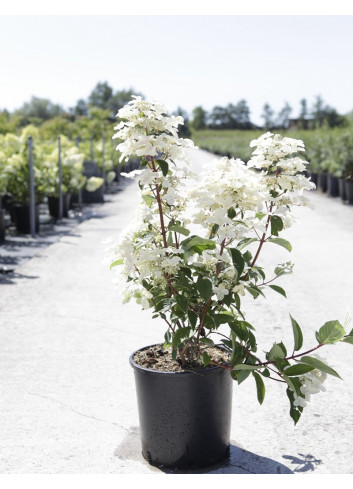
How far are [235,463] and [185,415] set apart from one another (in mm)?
378

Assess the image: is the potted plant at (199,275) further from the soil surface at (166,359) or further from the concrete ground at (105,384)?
the concrete ground at (105,384)

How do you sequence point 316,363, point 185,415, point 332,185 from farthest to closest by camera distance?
1. point 332,185
2. point 185,415
3. point 316,363

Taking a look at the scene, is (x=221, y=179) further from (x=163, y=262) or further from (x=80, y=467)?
(x=80, y=467)

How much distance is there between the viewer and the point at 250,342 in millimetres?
2809

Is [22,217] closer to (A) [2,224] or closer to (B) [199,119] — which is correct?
(A) [2,224]

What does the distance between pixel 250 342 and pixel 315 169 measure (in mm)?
17527

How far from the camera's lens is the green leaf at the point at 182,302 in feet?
8.84

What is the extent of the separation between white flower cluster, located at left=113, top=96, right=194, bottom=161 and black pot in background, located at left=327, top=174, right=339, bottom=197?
1527 cm

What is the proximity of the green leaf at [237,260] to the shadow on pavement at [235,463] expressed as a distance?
3.12ft

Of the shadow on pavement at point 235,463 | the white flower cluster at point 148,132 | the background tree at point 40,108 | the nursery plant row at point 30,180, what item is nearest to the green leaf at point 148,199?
the white flower cluster at point 148,132

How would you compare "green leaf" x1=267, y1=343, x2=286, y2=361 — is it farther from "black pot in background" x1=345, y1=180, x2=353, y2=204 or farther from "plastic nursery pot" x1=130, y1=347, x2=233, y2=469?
"black pot in background" x1=345, y1=180, x2=353, y2=204

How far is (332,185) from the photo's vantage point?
17.5 meters

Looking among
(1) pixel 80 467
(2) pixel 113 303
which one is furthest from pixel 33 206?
(1) pixel 80 467

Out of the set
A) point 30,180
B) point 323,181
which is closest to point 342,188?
point 323,181
